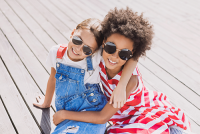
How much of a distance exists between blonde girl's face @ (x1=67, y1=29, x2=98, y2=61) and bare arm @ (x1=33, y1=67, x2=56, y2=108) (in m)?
0.26

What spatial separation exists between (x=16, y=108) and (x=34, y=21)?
1.54m

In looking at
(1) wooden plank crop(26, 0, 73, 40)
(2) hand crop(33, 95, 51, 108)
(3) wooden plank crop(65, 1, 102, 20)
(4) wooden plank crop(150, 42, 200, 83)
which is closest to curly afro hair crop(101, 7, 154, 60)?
(2) hand crop(33, 95, 51, 108)

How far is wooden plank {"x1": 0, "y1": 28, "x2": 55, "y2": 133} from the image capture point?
5.14 ft

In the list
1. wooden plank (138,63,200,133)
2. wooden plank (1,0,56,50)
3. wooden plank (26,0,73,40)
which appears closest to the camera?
wooden plank (138,63,200,133)

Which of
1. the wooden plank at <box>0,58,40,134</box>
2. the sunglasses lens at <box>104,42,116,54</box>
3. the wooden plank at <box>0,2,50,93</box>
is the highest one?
the sunglasses lens at <box>104,42,116,54</box>

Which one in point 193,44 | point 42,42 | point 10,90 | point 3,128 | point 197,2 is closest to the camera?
point 3,128

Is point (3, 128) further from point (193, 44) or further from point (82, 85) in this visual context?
point (193, 44)

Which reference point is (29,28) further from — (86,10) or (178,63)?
(178,63)

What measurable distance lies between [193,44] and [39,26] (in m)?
2.17

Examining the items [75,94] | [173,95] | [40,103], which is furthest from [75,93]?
[173,95]

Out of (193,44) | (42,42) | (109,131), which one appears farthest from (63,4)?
(109,131)

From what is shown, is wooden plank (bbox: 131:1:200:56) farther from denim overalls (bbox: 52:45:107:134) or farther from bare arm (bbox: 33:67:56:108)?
bare arm (bbox: 33:67:56:108)

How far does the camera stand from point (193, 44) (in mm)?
2602

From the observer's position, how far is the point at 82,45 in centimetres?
115
